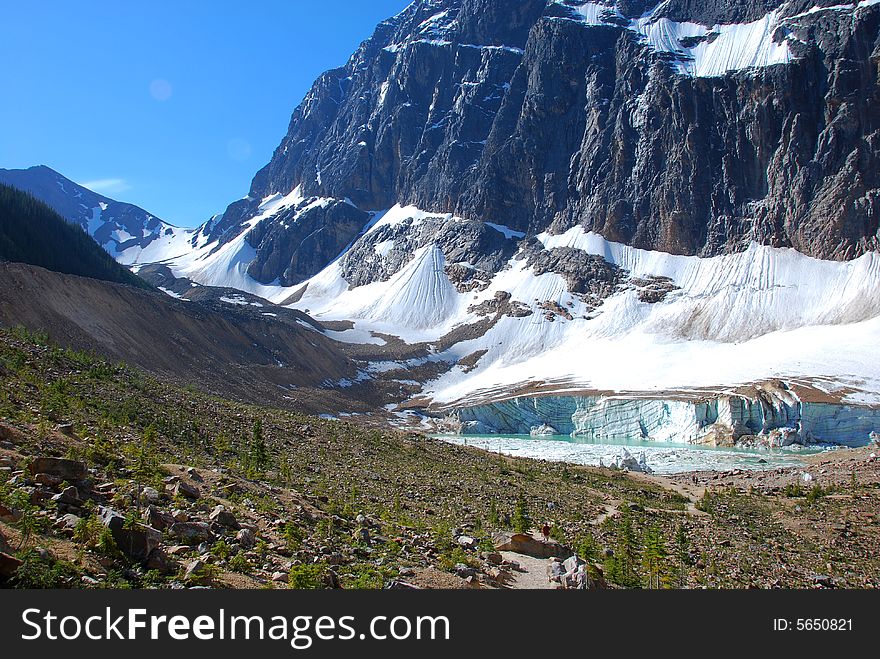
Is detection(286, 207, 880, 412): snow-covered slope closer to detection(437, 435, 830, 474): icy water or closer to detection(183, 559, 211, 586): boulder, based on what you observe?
detection(437, 435, 830, 474): icy water

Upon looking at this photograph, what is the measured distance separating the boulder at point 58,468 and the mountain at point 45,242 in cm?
6775

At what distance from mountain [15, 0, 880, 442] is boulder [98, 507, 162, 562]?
208ft

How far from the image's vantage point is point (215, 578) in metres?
7.02

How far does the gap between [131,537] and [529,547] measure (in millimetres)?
8066

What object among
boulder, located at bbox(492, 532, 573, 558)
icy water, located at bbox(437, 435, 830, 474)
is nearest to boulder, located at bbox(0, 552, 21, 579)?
boulder, located at bbox(492, 532, 573, 558)

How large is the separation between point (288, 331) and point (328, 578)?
85.2m

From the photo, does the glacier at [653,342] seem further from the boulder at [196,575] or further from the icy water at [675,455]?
the boulder at [196,575]

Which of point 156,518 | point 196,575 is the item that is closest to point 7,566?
point 196,575

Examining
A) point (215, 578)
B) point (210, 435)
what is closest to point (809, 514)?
point (215, 578)

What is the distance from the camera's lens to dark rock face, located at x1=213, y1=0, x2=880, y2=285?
363 feet

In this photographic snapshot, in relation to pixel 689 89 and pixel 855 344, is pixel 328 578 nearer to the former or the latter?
pixel 855 344

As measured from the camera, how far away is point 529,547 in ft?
40.4

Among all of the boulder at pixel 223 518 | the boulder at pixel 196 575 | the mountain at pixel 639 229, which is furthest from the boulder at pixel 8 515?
the mountain at pixel 639 229

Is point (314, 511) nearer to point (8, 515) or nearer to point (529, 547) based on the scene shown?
point (529, 547)
